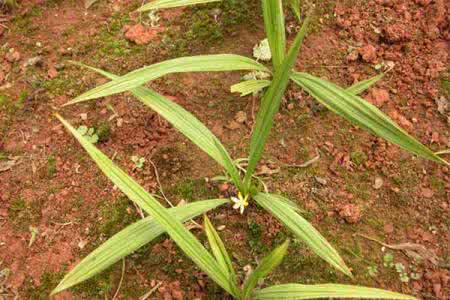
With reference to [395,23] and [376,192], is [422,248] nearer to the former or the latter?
[376,192]

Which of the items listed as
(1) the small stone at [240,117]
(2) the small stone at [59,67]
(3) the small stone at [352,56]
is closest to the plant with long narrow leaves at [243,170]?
(1) the small stone at [240,117]

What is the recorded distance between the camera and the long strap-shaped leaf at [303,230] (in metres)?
1.28

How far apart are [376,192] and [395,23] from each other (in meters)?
0.70

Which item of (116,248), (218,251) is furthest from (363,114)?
(116,248)

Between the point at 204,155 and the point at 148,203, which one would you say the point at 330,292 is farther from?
the point at 204,155

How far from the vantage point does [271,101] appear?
4.09 ft

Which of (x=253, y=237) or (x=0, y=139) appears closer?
(x=253, y=237)

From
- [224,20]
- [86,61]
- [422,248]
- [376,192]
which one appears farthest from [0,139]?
[422,248]

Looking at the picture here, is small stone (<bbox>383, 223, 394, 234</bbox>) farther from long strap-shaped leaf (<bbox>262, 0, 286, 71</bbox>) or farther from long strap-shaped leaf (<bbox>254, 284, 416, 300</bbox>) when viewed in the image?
long strap-shaped leaf (<bbox>262, 0, 286, 71</bbox>)

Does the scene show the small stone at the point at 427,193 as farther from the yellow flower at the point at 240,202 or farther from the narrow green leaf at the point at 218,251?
the narrow green leaf at the point at 218,251

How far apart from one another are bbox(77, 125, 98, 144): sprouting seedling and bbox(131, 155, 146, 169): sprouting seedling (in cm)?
16

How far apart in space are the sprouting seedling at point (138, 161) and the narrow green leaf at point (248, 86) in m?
0.39

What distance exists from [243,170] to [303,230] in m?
0.37

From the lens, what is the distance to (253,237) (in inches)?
61.3
